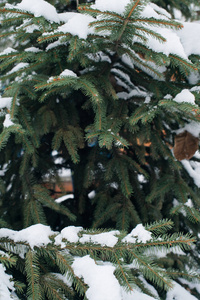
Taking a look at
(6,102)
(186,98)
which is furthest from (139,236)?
(6,102)

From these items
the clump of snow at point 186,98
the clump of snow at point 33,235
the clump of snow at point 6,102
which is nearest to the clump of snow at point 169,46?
the clump of snow at point 186,98

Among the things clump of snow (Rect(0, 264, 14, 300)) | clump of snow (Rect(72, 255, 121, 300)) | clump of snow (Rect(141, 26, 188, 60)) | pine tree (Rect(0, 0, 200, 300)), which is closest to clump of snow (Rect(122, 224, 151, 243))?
pine tree (Rect(0, 0, 200, 300))

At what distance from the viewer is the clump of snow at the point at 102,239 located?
1291 millimetres

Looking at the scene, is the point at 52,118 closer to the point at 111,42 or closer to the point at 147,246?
the point at 111,42

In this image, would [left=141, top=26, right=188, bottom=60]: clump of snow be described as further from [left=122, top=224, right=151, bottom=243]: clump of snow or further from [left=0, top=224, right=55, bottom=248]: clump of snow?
[left=0, top=224, right=55, bottom=248]: clump of snow

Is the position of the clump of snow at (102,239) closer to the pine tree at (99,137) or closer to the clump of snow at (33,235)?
the pine tree at (99,137)

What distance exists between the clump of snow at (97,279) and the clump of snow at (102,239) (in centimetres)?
10

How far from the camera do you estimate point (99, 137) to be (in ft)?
5.45

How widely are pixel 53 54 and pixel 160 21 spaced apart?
81cm

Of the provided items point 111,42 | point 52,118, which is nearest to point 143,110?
point 111,42

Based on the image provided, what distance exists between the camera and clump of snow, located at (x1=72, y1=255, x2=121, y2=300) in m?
1.04

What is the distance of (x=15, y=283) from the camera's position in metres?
1.20

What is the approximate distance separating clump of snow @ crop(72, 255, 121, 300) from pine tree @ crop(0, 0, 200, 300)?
2cm

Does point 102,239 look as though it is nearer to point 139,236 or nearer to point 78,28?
point 139,236
